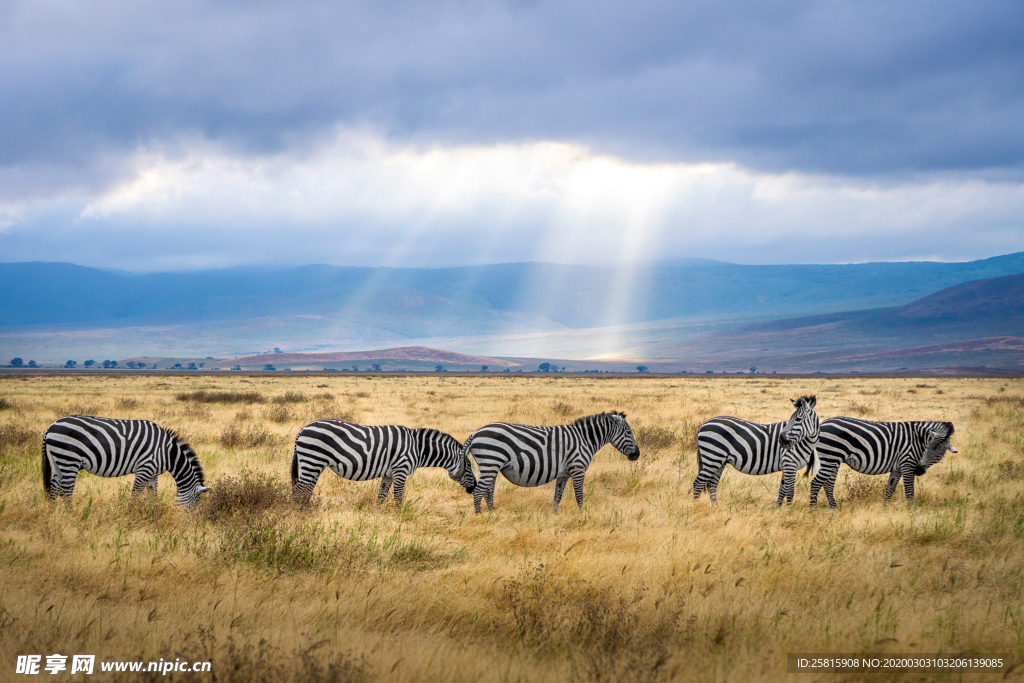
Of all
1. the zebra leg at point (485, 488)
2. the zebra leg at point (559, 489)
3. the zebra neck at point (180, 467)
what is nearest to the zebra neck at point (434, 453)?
the zebra leg at point (485, 488)

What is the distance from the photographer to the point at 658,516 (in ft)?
37.5

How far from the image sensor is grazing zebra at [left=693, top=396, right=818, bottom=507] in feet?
39.4

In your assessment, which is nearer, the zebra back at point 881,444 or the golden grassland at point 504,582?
the golden grassland at point 504,582

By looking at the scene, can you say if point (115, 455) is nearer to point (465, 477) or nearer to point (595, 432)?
point (465, 477)

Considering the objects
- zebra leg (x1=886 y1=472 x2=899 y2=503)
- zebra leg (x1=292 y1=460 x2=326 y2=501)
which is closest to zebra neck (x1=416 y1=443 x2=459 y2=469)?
zebra leg (x1=292 y1=460 x2=326 y2=501)

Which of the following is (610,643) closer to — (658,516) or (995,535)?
(658,516)

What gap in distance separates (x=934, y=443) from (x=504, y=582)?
911 centimetres

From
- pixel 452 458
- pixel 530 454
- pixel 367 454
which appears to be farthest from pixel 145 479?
pixel 530 454

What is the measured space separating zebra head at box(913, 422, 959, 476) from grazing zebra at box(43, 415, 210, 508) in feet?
40.4

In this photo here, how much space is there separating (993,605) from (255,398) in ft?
123

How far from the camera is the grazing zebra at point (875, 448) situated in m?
12.2

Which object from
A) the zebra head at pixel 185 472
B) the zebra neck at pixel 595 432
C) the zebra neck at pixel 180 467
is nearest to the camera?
the zebra head at pixel 185 472

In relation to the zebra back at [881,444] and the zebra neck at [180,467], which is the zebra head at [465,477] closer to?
the zebra neck at [180,467]

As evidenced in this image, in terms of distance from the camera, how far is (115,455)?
11148 mm
